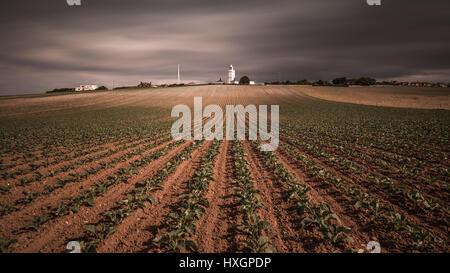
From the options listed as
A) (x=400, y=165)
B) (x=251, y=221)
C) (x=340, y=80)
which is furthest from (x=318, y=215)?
(x=340, y=80)

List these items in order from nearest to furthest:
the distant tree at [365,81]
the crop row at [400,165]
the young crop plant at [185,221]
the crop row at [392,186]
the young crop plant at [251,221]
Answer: the young crop plant at [251,221]
the young crop plant at [185,221]
the crop row at [392,186]
the crop row at [400,165]
the distant tree at [365,81]

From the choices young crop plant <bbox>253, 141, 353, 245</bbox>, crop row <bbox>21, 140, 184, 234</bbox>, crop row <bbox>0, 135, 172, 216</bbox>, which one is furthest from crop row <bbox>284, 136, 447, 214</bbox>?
crop row <bbox>0, 135, 172, 216</bbox>

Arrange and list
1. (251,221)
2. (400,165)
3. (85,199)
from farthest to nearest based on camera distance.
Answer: (400,165) → (85,199) → (251,221)

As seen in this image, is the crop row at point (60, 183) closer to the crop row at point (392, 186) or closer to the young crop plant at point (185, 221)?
the young crop plant at point (185, 221)

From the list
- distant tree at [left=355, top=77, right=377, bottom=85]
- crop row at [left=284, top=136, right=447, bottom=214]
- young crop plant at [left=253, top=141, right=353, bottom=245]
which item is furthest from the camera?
distant tree at [left=355, top=77, right=377, bottom=85]

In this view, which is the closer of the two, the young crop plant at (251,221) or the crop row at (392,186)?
the young crop plant at (251,221)

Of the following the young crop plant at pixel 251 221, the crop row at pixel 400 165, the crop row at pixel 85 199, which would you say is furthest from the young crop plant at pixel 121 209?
the crop row at pixel 400 165

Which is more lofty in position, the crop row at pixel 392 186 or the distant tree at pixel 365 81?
the distant tree at pixel 365 81

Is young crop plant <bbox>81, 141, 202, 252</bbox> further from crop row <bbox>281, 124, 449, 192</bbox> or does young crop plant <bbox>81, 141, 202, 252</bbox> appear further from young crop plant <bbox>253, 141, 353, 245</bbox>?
crop row <bbox>281, 124, 449, 192</bbox>

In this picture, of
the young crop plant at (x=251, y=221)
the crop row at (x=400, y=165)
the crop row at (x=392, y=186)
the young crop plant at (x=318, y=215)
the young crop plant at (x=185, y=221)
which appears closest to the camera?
the young crop plant at (x=251, y=221)

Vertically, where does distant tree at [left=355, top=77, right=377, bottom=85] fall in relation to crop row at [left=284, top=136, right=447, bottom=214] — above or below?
above

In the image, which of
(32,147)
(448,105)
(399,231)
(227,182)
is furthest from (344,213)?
(448,105)

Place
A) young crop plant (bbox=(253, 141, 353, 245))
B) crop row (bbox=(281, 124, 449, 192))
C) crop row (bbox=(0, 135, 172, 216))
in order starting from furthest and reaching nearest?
crop row (bbox=(281, 124, 449, 192)) < crop row (bbox=(0, 135, 172, 216)) < young crop plant (bbox=(253, 141, 353, 245))

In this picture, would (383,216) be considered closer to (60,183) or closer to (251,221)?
(251,221)
